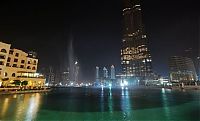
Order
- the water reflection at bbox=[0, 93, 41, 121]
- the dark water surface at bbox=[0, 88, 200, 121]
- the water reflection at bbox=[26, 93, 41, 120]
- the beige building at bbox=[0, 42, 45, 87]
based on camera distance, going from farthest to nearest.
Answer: the beige building at bbox=[0, 42, 45, 87]
the dark water surface at bbox=[0, 88, 200, 121]
the water reflection at bbox=[26, 93, 41, 120]
the water reflection at bbox=[0, 93, 41, 121]

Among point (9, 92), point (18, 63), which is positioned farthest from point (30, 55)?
point (9, 92)

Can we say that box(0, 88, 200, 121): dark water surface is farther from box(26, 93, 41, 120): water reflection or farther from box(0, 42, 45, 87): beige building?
box(0, 42, 45, 87): beige building

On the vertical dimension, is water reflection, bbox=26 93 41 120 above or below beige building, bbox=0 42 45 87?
below

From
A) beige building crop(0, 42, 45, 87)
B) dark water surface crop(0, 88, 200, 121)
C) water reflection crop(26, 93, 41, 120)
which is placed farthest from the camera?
beige building crop(0, 42, 45, 87)

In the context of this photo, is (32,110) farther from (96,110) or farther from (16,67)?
(16,67)

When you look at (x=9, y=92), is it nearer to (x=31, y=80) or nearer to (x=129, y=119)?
(x=31, y=80)

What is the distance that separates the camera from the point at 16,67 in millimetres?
82375

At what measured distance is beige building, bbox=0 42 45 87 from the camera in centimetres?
7359

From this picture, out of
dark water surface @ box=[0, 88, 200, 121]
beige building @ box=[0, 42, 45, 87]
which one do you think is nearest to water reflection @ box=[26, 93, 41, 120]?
dark water surface @ box=[0, 88, 200, 121]

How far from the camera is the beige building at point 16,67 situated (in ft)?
241

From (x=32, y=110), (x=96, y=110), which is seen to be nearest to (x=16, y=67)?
(x=32, y=110)

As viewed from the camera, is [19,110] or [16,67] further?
[16,67]

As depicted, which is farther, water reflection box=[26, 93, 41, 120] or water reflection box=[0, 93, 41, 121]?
water reflection box=[26, 93, 41, 120]

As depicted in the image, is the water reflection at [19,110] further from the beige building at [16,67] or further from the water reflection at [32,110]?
the beige building at [16,67]
